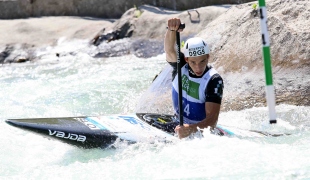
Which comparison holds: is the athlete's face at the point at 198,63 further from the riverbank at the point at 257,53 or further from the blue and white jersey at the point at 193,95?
the riverbank at the point at 257,53

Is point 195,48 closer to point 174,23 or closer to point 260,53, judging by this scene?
point 174,23

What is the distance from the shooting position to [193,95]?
17.7 ft

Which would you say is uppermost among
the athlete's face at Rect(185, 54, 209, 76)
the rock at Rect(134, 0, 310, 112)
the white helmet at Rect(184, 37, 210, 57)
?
the white helmet at Rect(184, 37, 210, 57)

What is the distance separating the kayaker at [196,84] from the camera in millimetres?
5117

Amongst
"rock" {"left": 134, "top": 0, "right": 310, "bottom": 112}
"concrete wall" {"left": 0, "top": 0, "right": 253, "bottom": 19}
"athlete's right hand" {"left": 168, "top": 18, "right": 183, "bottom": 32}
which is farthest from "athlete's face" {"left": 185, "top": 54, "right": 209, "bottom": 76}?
"concrete wall" {"left": 0, "top": 0, "right": 253, "bottom": 19}

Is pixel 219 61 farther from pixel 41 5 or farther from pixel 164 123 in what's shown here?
pixel 41 5

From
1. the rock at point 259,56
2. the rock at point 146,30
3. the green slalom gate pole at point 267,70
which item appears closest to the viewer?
the green slalom gate pole at point 267,70

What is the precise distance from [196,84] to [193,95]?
0.34 ft

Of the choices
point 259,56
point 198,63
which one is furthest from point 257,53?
point 198,63

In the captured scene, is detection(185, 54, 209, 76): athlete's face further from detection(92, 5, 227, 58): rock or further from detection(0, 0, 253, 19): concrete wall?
detection(0, 0, 253, 19): concrete wall

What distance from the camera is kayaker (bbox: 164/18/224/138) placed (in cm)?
512

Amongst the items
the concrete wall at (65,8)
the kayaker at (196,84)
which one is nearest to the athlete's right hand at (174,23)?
the kayaker at (196,84)

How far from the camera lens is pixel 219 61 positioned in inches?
294

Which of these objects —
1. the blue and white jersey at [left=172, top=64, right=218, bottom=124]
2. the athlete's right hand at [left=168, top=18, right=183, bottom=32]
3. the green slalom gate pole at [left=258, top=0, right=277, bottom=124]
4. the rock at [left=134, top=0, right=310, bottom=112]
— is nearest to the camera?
the green slalom gate pole at [left=258, top=0, right=277, bottom=124]
